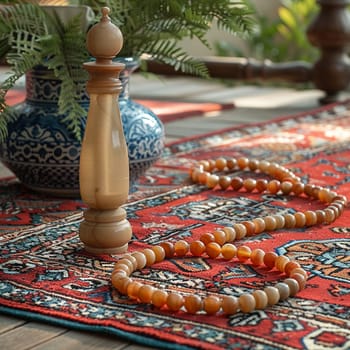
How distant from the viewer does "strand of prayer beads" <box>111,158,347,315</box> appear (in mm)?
1146

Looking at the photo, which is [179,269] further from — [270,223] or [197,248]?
[270,223]

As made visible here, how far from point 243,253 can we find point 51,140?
0.60 meters

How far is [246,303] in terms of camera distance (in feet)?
3.73

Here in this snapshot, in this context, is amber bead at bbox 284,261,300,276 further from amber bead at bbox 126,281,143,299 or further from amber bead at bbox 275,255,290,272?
amber bead at bbox 126,281,143,299

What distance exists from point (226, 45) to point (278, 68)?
1.60m

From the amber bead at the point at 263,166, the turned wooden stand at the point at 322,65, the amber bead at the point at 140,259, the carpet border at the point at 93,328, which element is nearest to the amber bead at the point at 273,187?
the amber bead at the point at 263,166

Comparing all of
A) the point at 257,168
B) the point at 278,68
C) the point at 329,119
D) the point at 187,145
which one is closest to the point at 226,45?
the point at 278,68

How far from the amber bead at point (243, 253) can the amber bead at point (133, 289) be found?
0.25 m

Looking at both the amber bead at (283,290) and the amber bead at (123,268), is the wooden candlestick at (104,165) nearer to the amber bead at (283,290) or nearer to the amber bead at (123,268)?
the amber bead at (123,268)

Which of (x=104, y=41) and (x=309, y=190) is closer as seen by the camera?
(x=104, y=41)

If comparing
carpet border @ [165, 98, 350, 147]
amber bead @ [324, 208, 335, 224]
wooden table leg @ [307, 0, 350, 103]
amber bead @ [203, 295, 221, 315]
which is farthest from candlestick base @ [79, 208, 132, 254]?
wooden table leg @ [307, 0, 350, 103]

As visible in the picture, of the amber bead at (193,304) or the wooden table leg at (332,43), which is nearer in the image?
the amber bead at (193,304)

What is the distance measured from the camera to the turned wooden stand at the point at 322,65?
3553mm

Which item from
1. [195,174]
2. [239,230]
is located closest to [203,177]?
[195,174]
